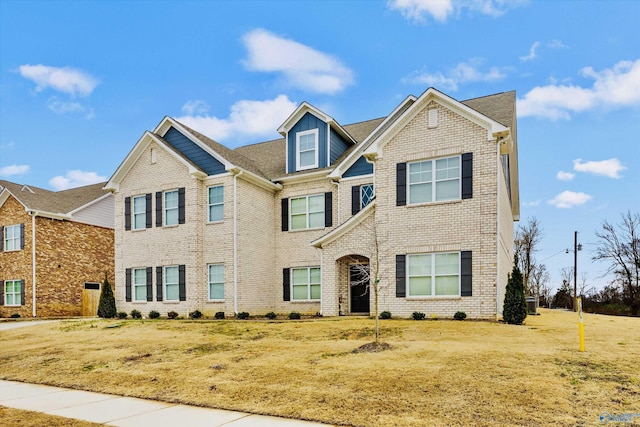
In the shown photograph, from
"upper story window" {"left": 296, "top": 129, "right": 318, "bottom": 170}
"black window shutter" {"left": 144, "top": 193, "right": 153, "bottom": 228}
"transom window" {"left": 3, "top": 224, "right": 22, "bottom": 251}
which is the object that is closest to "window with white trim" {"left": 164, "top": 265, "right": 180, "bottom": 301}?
"black window shutter" {"left": 144, "top": 193, "right": 153, "bottom": 228}

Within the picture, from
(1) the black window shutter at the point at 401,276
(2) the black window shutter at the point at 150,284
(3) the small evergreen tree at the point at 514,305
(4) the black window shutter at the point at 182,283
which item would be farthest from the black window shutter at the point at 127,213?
(3) the small evergreen tree at the point at 514,305

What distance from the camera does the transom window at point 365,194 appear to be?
20.2m

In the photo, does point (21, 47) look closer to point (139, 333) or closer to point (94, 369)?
point (139, 333)

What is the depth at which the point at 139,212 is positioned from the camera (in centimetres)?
2333

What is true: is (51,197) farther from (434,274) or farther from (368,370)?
(368,370)

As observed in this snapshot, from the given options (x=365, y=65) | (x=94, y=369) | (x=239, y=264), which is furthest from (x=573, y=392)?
(x=239, y=264)

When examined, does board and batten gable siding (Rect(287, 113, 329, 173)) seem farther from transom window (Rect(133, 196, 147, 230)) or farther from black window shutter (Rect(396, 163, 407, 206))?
transom window (Rect(133, 196, 147, 230))

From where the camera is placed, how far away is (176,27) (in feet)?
59.7

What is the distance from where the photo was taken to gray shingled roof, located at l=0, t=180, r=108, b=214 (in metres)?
28.0

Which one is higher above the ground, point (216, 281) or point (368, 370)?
point (216, 281)

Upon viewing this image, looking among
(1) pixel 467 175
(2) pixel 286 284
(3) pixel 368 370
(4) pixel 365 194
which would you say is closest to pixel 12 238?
(2) pixel 286 284

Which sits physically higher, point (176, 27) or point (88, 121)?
point (176, 27)

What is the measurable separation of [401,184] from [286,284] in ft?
26.8

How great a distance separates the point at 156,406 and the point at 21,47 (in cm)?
1743
